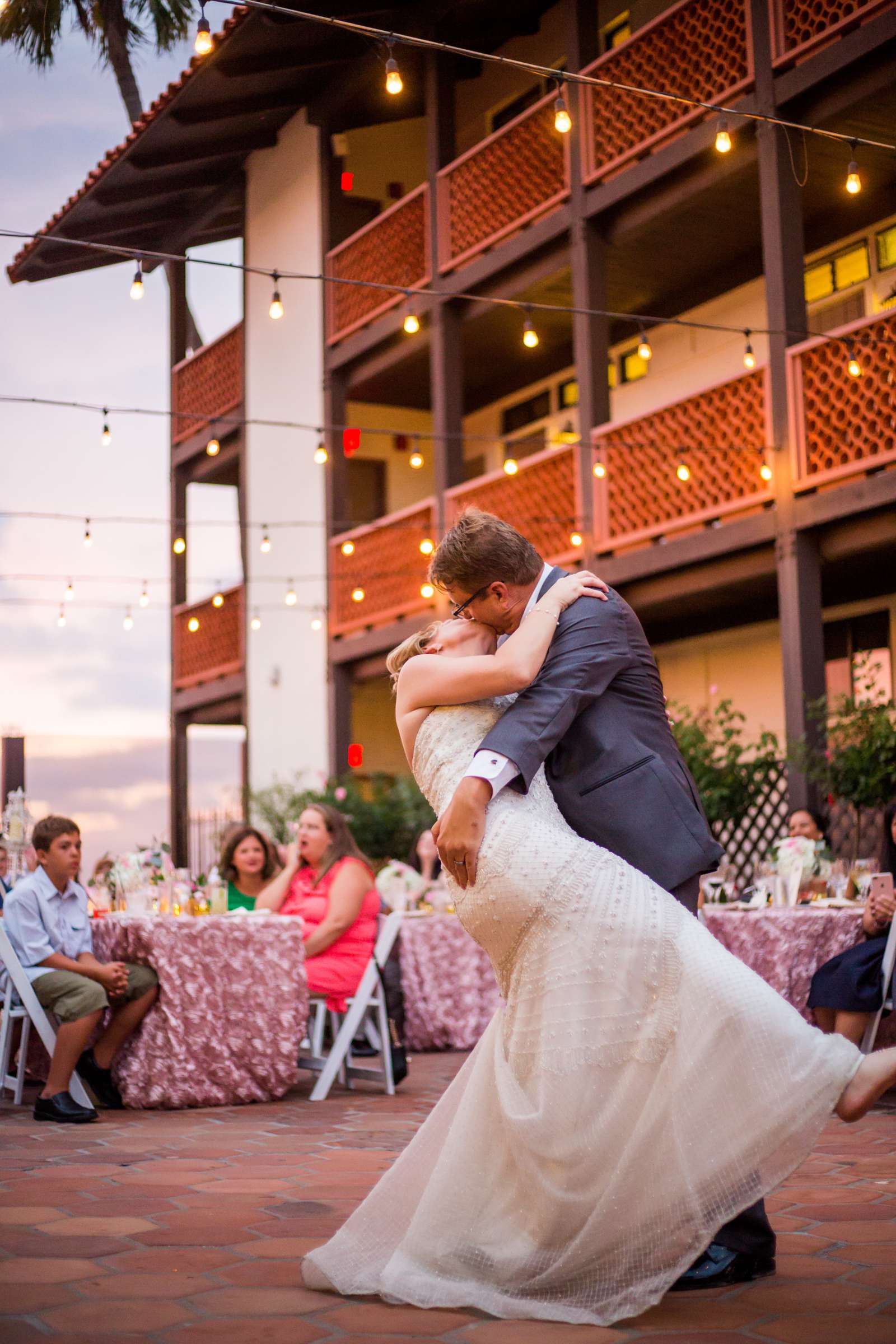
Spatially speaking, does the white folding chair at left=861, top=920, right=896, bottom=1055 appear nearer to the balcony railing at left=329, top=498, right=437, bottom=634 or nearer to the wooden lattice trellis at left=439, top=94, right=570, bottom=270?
the wooden lattice trellis at left=439, top=94, right=570, bottom=270

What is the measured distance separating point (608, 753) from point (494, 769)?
303 millimetres

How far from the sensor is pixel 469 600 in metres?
3.29

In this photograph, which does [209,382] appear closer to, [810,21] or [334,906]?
[810,21]

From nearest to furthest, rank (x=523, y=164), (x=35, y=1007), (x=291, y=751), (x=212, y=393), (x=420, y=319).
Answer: (x=35, y=1007) < (x=523, y=164) < (x=420, y=319) < (x=291, y=751) < (x=212, y=393)

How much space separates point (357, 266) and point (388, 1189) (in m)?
14.2

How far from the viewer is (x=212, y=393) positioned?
19.4m

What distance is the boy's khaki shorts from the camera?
6266mm

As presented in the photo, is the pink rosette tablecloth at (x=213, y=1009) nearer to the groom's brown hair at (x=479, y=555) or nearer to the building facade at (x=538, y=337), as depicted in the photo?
the groom's brown hair at (x=479, y=555)

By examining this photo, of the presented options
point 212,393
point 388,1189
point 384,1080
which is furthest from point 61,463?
point 388,1189

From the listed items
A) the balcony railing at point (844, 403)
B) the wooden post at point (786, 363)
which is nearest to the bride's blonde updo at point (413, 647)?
the balcony railing at point (844, 403)

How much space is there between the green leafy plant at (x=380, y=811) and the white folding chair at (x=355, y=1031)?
5.48 metres

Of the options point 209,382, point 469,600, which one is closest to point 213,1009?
Answer: point 469,600

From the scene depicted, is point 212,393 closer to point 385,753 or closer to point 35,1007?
point 385,753

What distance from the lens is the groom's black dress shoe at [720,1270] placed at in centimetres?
306
